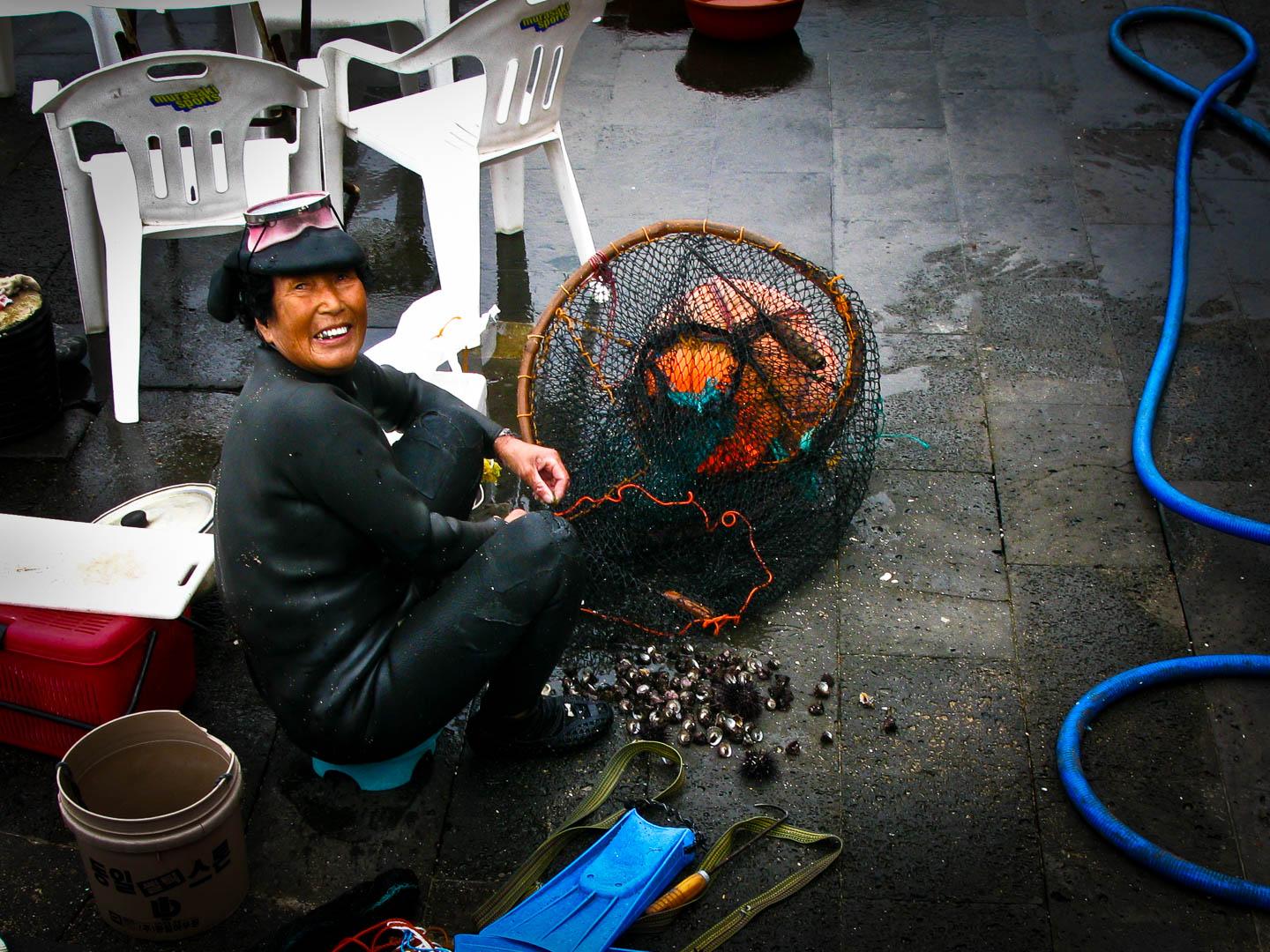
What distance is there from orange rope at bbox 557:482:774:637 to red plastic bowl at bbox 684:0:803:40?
14.5 ft

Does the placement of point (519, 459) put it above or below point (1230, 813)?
above

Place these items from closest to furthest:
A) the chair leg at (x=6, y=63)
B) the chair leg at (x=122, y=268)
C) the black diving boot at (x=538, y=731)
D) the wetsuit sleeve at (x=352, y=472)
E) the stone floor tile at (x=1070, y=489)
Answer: the wetsuit sleeve at (x=352, y=472) < the black diving boot at (x=538, y=731) < the stone floor tile at (x=1070, y=489) < the chair leg at (x=122, y=268) < the chair leg at (x=6, y=63)

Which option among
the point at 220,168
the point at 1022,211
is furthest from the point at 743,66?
the point at 220,168

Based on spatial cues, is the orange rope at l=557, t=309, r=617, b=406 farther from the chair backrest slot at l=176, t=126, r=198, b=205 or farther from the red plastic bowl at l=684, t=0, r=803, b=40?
the red plastic bowl at l=684, t=0, r=803, b=40

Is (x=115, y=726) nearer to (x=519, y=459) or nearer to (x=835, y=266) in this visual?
(x=519, y=459)

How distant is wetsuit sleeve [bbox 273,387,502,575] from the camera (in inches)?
119

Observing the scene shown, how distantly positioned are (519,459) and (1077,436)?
8.41ft

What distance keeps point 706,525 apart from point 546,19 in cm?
229

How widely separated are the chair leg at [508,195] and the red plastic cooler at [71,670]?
3114 millimetres

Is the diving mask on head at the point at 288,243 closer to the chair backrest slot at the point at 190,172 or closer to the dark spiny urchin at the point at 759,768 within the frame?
the dark spiny urchin at the point at 759,768

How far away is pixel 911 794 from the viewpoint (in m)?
3.77

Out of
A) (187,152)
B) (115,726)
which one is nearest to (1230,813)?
(115,726)

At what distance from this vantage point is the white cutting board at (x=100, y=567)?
3.59 metres

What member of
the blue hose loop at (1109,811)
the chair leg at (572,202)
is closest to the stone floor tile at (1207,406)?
the blue hose loop at (1109,811)
